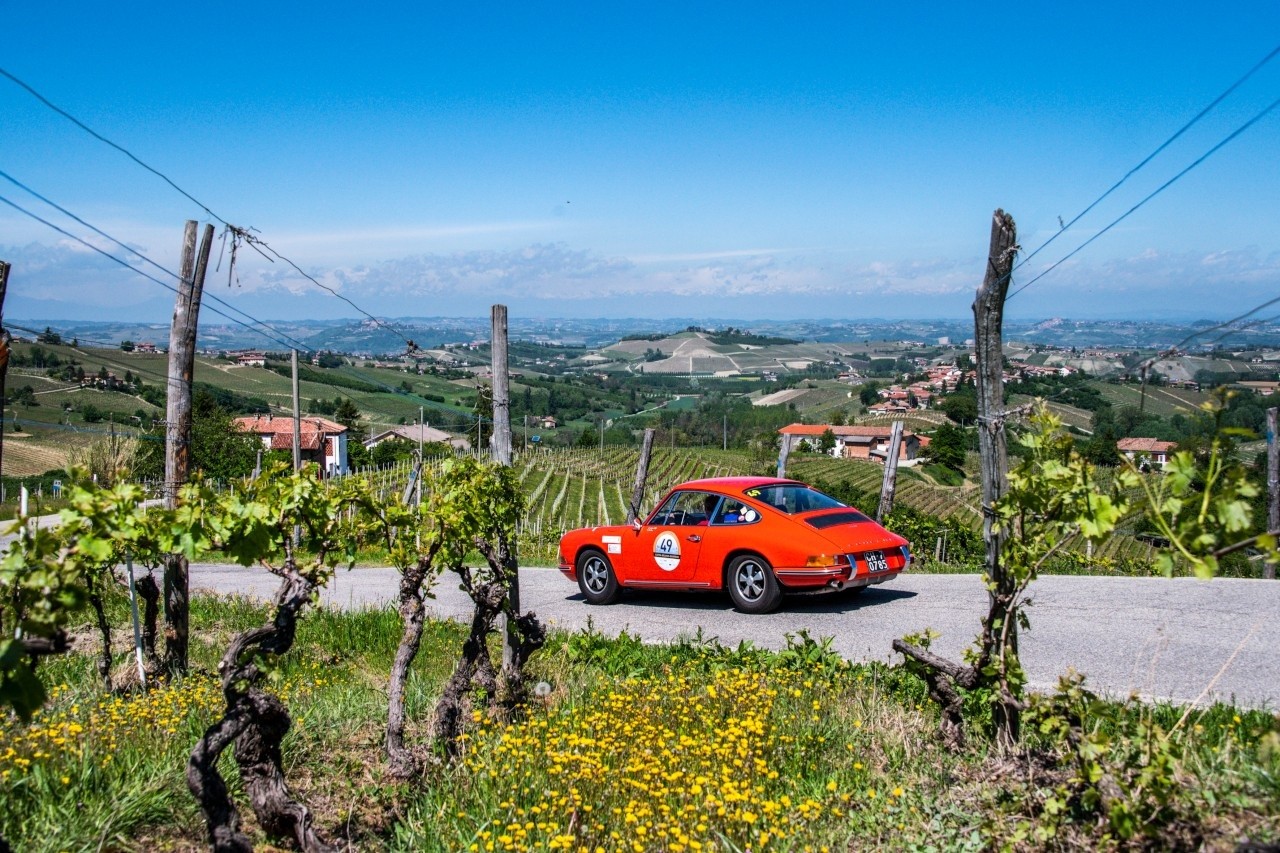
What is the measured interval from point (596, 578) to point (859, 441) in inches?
3664

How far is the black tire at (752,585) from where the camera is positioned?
37.5 feet

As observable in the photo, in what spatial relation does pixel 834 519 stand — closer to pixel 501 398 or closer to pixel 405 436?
pixel 501 398

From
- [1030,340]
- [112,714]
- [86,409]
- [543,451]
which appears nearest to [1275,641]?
[112,714]

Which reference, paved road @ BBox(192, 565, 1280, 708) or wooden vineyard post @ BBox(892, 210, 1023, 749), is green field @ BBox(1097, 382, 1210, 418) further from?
paved road @ BBox(192, 565, 1280, 708)

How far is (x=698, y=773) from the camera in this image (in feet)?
18.1

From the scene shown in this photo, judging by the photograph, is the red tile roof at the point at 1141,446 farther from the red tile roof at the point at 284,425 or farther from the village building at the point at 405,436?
the village building at the point at 405,436

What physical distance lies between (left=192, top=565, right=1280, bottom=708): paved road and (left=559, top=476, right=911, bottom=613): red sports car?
1.15ft

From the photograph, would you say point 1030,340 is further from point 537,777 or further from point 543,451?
point 543,451

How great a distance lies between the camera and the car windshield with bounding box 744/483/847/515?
11.8m

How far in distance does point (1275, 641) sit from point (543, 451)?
57.6 meters

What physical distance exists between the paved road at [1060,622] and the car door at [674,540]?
1.42 ft

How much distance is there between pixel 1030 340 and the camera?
1053 inches

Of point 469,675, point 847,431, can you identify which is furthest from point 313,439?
point 469,675

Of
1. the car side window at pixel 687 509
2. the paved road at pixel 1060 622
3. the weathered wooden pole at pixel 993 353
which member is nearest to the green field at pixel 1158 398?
the weathered wooden pole at pixel 993 353
